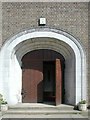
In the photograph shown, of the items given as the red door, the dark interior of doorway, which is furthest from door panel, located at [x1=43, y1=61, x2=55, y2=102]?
the red door

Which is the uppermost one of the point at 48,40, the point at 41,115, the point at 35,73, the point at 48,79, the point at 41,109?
the point at 48,40

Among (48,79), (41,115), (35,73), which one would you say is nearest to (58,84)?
(35,73)

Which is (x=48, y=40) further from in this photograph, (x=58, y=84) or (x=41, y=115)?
(x=41, y=115)

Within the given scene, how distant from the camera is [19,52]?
1628 centimetres

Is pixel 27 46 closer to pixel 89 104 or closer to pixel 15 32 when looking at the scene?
pixel 15 32

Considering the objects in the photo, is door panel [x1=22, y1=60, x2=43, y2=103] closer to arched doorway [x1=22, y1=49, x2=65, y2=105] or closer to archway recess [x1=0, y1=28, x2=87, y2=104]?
arched doorway [x1=22, y1=49, x2=65, y2=105]

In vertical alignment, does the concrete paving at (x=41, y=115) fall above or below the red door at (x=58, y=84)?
below

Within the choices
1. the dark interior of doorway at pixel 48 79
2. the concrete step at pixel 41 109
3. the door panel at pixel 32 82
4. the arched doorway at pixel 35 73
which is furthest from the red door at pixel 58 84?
the dark interior of doorway at pixel 48 79

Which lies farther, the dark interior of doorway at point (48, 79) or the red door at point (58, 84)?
the dark interior of doorway at point (48, 79)

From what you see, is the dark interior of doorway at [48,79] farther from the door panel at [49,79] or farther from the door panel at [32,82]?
the door panel at [32,82]

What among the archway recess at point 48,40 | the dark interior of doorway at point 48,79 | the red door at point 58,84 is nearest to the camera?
the archway recess at point 48,40

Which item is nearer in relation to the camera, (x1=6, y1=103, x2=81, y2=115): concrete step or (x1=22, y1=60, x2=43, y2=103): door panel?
(x1=6, y1=103, x2=81, y2=115): concrete step

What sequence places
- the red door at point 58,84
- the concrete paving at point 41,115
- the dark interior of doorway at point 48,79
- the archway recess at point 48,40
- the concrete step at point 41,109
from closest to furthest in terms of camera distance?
the concrete paving at point 41,115
the concrete step at point 41,109
the archway recess at point 48,40
the red door at point 58,84
the dark interior of doorway at point 48,79

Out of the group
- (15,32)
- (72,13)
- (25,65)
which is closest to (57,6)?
(72,13)
